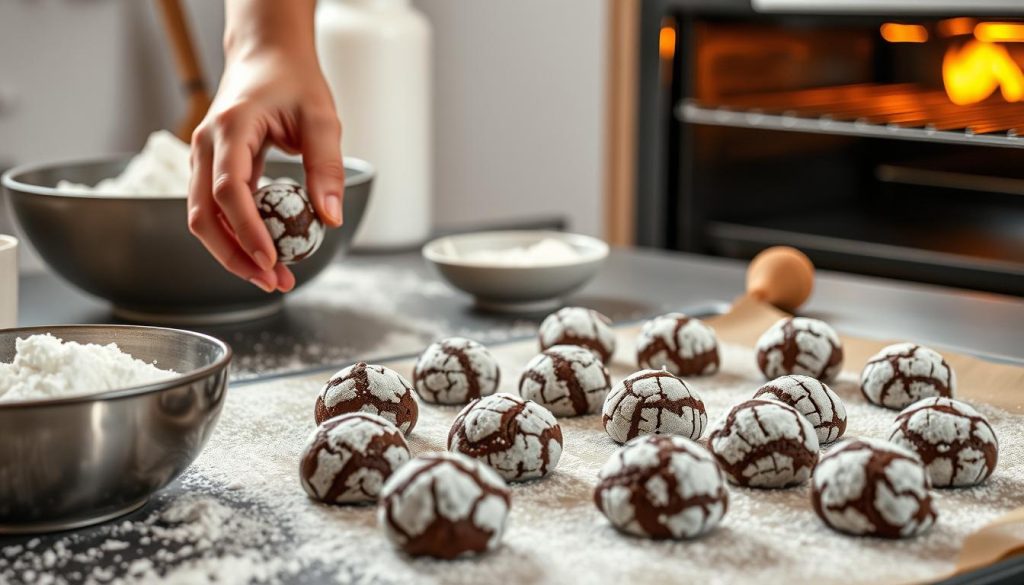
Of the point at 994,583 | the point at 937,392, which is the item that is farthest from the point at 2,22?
the point at 994,583

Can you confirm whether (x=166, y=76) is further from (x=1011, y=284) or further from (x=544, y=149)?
(x=1011, y=284)

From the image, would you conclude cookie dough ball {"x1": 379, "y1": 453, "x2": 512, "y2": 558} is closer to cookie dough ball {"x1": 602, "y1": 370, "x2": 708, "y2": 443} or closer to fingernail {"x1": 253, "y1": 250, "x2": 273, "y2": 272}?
cookie dough ball {"x1": 602, "y1": 370, "x2": 708, "y2": 443}

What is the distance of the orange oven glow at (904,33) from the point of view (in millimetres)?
1989

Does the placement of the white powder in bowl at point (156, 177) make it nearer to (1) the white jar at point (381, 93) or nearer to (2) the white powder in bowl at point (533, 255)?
(2) the white powder in bowl at point (533, 255)

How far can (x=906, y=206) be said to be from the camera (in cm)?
217

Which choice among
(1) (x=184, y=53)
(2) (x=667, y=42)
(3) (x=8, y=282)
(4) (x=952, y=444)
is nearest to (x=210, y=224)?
(3) (x=8, y=282)

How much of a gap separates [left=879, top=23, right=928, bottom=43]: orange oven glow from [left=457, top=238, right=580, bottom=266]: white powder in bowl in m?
0.76

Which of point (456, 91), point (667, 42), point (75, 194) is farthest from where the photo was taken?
point (456, 91)

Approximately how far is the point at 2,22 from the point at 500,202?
1119 millimetres

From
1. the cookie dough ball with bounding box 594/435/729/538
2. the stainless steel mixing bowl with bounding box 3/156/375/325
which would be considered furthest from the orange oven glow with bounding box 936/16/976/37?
the cookie dough ball with bounding box 594/435/729/538

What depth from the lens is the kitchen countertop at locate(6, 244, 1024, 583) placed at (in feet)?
4.32

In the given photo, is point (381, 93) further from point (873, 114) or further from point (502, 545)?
point (502, 545)

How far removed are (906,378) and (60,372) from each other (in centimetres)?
68

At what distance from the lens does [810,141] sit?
7.01 feet
